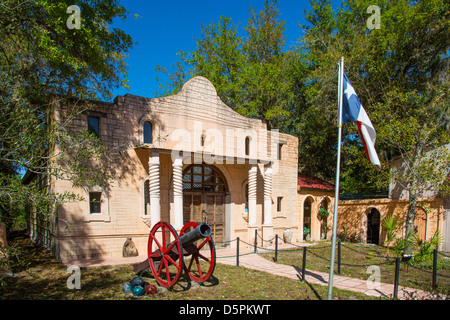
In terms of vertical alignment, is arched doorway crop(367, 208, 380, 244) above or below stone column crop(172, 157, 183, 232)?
below

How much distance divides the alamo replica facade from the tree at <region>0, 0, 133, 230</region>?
3.85 feet

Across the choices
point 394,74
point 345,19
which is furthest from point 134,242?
point 345,19

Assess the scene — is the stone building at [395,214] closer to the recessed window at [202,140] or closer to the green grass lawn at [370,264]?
the green grass lawn at [370,264]

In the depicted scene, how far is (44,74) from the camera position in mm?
13883

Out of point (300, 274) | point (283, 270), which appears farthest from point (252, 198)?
point (300, 274)

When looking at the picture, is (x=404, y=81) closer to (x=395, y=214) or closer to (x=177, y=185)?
(x=395, y=214)

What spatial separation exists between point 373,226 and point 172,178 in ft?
42.0

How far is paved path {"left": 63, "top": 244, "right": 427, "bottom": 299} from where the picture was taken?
7328mm

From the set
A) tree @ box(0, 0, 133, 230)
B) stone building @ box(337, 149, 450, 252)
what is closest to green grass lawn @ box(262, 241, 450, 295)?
stone building @ box(337, 149, 450, 252)

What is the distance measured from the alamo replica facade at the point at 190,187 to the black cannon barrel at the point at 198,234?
3.16 metres

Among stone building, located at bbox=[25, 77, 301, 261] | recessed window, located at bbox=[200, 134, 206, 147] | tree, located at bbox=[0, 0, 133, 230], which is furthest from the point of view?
recessed window, located at bbox=[200, 134, 206, 147]

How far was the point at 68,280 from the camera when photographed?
24.8 ft

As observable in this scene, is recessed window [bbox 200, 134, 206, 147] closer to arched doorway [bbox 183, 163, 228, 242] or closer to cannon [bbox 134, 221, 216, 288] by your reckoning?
arched doorway [bbox 183, 163, 228, 242]
